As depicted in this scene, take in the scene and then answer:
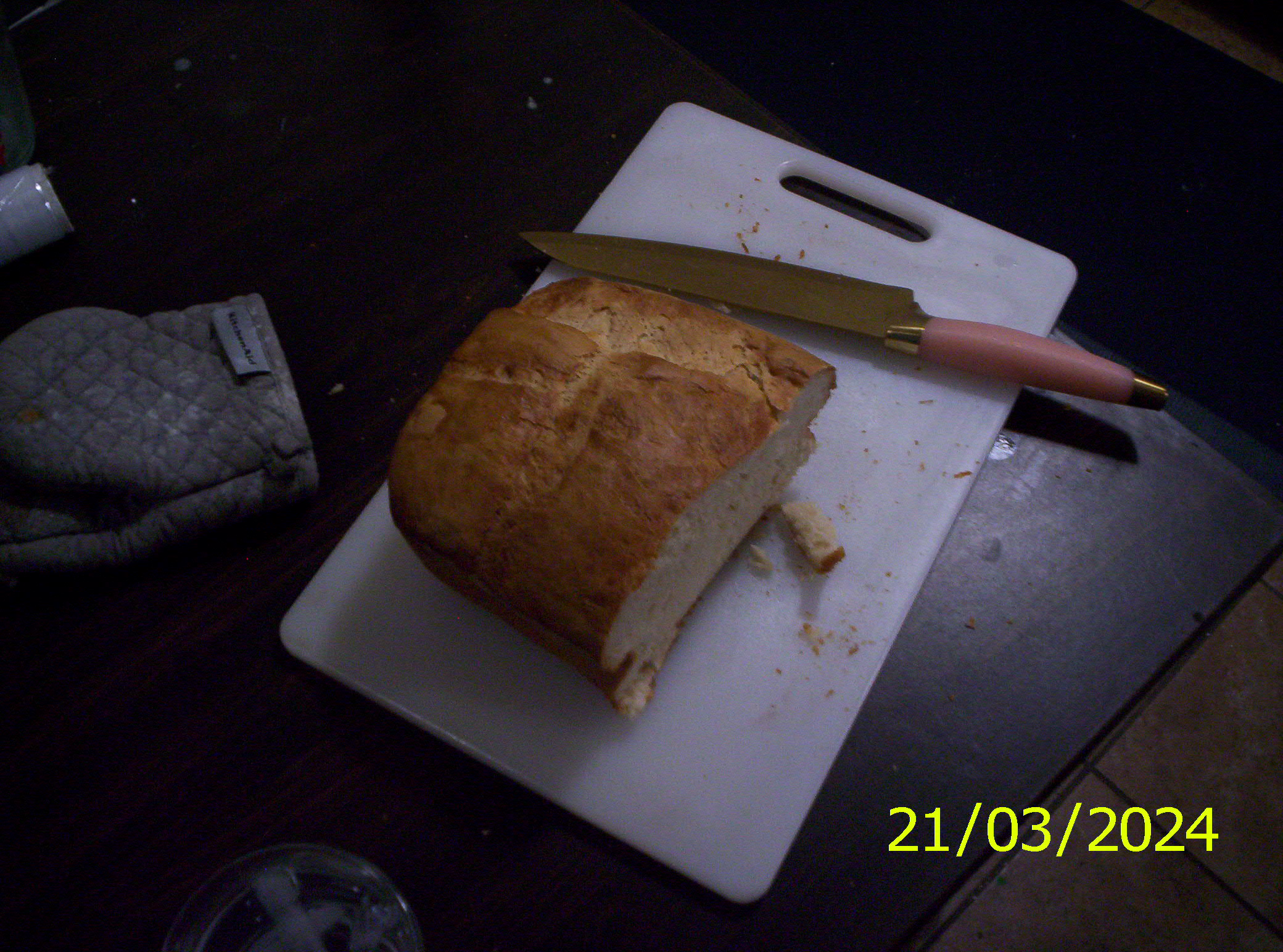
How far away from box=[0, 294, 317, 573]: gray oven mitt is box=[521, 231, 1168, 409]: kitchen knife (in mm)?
621

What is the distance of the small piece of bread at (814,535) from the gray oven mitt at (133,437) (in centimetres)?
89

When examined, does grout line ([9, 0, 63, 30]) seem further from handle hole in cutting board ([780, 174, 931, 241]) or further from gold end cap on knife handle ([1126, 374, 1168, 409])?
gold end cap on knife handle ([1126, 374, 1168, 409])

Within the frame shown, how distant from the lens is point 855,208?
1899 mm

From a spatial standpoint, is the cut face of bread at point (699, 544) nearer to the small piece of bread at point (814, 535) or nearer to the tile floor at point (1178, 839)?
the small piece of bread at point (814, 535)

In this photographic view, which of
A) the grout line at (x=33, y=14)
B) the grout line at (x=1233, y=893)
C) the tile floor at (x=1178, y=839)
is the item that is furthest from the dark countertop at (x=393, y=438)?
the grout line at (x=1233, y=893)

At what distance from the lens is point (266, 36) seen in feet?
6.77

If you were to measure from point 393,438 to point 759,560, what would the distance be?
77 centimetres

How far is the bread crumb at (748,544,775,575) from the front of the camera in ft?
4.98

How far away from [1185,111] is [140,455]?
9.61ft

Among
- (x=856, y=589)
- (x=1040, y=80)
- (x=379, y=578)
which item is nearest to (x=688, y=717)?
(x=856, y=589)

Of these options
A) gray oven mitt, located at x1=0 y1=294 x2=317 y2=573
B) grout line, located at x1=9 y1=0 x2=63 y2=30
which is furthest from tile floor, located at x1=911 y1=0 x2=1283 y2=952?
grout line, located at x1=9 y1=0 x2=63 y2=30

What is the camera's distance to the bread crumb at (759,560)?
152 centimetres

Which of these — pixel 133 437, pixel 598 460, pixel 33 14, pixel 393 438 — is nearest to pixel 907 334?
pixel 598 460

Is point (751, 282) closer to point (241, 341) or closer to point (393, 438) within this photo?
point (393, 438)
